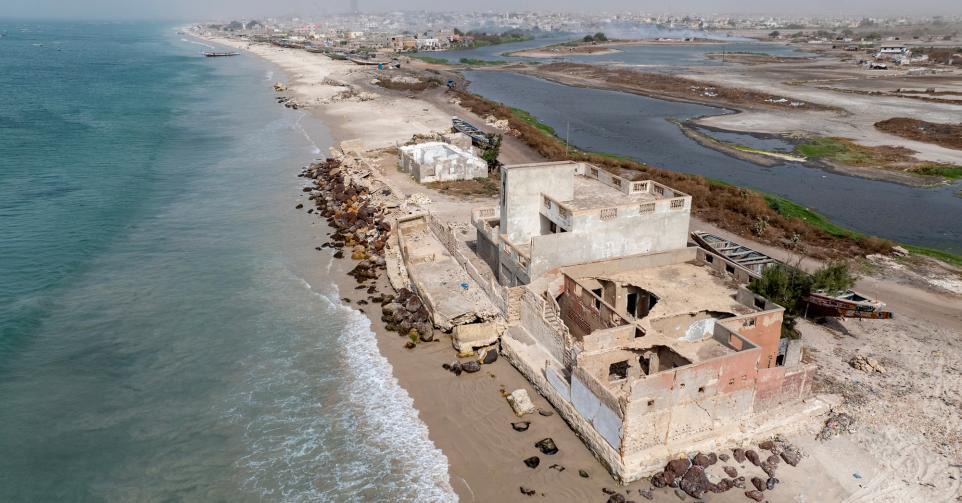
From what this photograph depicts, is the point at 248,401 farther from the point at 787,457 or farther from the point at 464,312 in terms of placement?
the point at 787,457

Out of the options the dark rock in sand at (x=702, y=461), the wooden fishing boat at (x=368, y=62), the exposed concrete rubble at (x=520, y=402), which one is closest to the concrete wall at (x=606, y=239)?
the exposed concrete rubble at (x=520, y=402)

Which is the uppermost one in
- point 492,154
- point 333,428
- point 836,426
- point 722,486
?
point 492,154

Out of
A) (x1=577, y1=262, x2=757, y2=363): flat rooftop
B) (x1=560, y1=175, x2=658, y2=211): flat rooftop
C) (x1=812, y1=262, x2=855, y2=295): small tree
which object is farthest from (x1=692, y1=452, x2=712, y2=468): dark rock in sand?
(x1=812, y1=262, x2=855, y2=295): small tree

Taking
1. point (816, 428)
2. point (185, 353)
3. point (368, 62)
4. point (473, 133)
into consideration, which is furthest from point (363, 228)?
point (368, 62)

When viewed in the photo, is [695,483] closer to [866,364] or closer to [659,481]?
[659,481]

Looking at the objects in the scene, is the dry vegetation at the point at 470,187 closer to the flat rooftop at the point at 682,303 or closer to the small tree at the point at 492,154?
the small tree at the point at 492,154

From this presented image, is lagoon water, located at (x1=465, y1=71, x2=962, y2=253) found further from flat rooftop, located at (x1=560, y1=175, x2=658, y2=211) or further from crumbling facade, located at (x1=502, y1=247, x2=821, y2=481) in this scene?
crumbling facade, located at (x1=502, y1=247, x2=821, y2=481)
